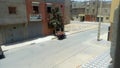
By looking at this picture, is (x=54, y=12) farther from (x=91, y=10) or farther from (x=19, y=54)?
(x=91, y=10)

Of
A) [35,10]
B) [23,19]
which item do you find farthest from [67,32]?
[23,19]

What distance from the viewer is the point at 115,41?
1082 mm

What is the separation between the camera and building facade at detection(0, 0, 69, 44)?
23672 mm

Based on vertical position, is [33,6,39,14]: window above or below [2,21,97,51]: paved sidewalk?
above

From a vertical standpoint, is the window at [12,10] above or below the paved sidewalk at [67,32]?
above

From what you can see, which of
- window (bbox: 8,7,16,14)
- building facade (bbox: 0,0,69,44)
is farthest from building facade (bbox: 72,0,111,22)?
window (bbox: 8,7,16,14)

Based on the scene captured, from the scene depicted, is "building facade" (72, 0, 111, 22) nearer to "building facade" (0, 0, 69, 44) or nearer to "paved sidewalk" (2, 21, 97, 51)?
"paved sidewalk" (2, 21, 97, 51)

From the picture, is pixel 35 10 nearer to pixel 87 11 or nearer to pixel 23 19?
pixel 23 19

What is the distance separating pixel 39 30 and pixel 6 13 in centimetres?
850

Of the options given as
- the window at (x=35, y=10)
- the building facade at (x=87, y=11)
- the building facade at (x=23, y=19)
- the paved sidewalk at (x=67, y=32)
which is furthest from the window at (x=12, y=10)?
the building facade at (x=87, y=11)

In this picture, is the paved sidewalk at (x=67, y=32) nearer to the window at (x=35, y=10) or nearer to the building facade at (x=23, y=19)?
the building facade at (x=23, y=19)

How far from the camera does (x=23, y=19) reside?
26266 mm

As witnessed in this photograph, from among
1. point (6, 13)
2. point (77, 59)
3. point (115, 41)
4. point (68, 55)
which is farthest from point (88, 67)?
point (6, 13)

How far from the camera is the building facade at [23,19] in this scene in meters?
23.7
